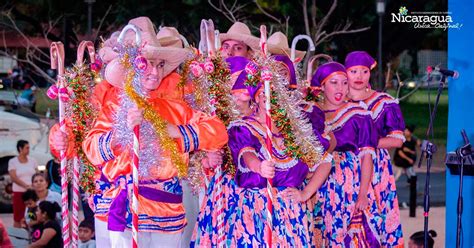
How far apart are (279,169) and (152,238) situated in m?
0.99

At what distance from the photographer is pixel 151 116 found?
575 centimetres

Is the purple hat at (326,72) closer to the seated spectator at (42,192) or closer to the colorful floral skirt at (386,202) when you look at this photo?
the colorful floral skirt at (386,202)

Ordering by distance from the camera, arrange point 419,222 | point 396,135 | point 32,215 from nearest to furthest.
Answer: point 396,135 → point 32,215 → point 419,222

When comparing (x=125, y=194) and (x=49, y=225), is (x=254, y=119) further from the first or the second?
(x=49, y=225)

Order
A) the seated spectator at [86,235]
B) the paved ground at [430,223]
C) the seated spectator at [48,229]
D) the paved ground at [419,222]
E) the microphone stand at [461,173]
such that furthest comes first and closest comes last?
the paved ground at [419,222]
the paved ground at [430,223]
the seated spectator at [48,229]
the seated spectator at [86,235]
the microphone stand at [461,173]

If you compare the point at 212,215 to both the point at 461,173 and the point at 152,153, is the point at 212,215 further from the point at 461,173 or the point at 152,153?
the point at 461,173

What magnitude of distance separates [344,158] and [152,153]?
6.90 ft

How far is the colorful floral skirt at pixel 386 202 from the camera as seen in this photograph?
7.81 meters

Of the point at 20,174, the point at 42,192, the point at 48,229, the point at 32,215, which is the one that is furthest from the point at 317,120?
the point at 20,174

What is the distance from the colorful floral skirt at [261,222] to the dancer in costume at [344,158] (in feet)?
2.97

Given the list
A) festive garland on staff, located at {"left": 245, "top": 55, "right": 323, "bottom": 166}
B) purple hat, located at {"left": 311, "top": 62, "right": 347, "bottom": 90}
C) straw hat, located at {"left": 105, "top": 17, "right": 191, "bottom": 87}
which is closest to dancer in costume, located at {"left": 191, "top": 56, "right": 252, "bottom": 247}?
festive garland on staff, located at {"left": 245, "top": 55, "right": 323, "bottom": 166}

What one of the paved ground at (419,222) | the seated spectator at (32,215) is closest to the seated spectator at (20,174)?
the paved ground at (419,222)

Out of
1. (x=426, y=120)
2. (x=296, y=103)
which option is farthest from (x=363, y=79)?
(x=426, y=120)

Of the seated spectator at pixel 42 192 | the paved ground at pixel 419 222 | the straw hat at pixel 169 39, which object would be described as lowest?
the paved ground at pixel 419 222
